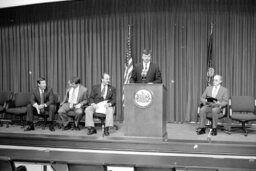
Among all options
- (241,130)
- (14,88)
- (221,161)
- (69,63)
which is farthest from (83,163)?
(14,88)

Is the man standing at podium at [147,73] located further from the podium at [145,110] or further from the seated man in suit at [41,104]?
the seated man in suit at [41,104]

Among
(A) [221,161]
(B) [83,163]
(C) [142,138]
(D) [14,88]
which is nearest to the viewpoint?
(B) [83,163]

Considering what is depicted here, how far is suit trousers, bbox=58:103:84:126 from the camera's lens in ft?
20.7

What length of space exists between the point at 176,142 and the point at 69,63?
4.47 m

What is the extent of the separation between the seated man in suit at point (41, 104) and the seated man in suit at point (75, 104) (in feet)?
0.78

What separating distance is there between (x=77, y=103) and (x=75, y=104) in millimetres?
48

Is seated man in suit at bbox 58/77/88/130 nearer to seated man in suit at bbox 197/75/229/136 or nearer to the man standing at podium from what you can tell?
the man standing at podium

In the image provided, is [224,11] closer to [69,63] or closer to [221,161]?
[69,63]

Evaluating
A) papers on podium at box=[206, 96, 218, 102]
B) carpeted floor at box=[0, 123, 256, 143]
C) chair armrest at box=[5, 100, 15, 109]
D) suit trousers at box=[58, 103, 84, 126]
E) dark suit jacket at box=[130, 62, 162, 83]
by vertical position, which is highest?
dark suit jacket at box=[130, 62, 162, 83]

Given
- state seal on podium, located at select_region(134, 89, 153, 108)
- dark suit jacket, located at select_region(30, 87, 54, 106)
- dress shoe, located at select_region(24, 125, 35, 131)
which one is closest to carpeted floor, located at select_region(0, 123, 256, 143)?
dress shoe, located at select_region(24, 125, 35, 131)

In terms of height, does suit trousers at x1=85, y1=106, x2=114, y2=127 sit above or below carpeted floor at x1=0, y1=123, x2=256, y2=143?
above

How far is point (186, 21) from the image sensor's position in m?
7.48

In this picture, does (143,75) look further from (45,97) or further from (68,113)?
(45,97)

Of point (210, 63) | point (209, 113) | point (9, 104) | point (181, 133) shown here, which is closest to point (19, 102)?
point (9, 104)
